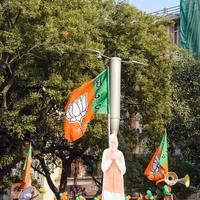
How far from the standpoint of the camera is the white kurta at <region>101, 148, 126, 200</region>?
13.4 meters

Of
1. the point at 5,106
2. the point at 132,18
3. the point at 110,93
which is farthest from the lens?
the point at 132,18

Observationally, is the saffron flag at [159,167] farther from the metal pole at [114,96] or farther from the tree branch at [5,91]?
the metal pole at [114,96]

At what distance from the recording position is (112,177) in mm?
13648

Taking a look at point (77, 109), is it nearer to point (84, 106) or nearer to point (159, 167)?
point (84, 106)

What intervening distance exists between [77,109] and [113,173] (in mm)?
1923

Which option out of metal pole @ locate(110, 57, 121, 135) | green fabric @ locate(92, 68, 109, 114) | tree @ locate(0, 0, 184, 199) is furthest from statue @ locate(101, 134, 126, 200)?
tree @ locate(0, 0, 184, 199)

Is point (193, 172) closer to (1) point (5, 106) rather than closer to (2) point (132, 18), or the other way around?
(2) point (132, 18)

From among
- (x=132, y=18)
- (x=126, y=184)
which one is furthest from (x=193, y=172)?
(x=132, y=18)

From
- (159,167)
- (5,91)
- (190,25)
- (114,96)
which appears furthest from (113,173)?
(190,25)

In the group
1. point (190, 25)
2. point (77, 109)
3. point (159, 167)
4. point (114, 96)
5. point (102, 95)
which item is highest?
point (190, 25)

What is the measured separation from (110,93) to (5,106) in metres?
8.90

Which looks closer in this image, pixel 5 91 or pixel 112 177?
pixel 112 177

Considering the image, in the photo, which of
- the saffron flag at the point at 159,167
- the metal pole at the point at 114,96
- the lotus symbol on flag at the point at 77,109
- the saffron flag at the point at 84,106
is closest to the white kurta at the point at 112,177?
the metal pole at the point at 114,96

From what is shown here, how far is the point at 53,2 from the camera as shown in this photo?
71.2ft
